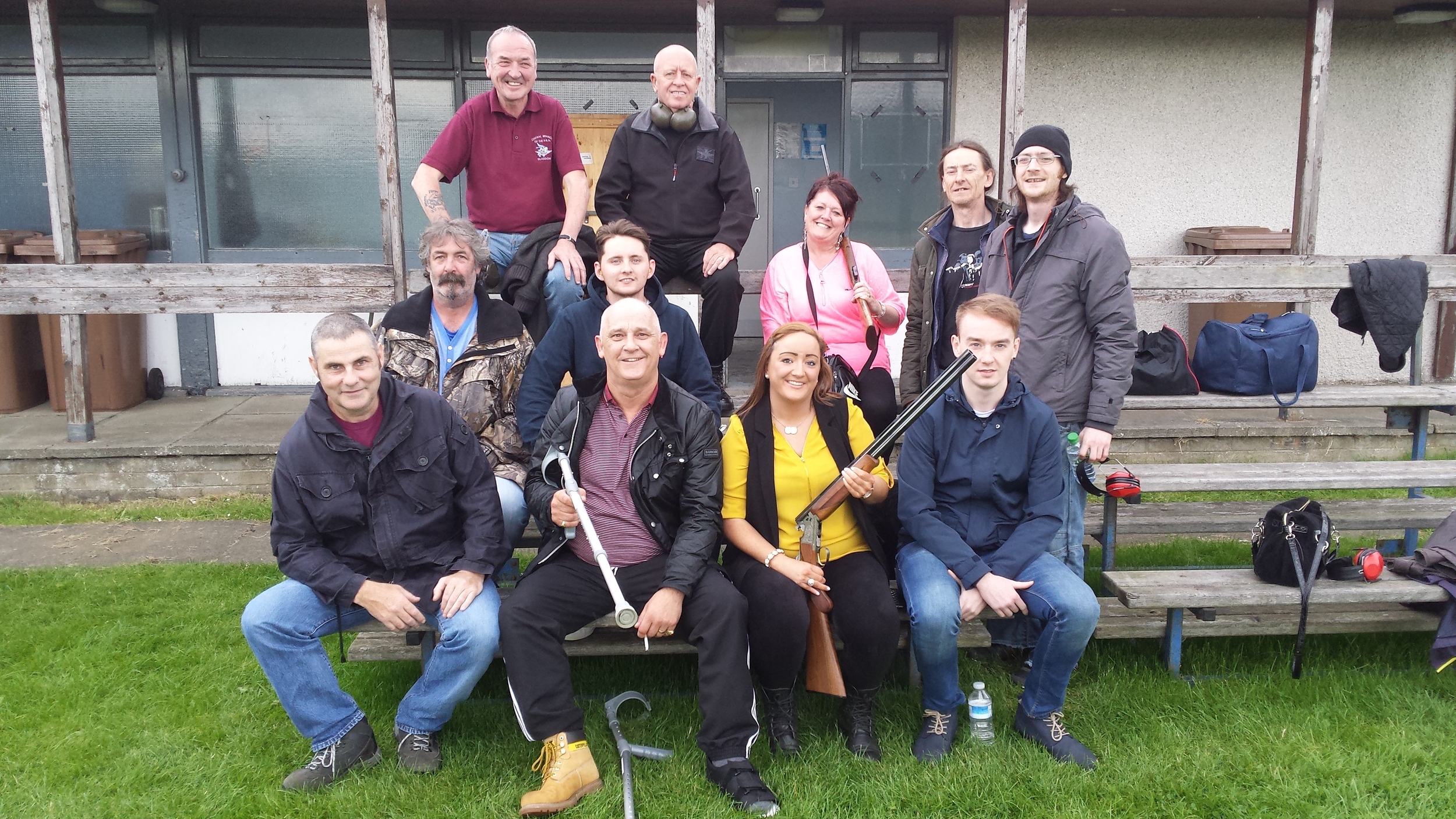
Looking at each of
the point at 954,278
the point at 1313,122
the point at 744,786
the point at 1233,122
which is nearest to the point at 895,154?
the point at 1233,122

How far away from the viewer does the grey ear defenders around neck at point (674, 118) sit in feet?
14.9

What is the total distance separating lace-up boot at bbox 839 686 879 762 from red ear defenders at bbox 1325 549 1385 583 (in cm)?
175

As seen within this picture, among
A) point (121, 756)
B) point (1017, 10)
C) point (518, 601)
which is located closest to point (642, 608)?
point (518, 601)

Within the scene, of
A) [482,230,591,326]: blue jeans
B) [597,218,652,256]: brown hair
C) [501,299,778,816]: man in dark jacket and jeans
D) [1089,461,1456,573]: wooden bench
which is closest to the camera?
[501,299,778,816]: man in dark jacket and jeans

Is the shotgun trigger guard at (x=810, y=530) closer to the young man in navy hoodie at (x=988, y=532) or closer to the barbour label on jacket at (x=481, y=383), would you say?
the young man in navy hoodie at (x=988, y=532)

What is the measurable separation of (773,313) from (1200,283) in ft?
8.20

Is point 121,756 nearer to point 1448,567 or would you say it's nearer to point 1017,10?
point 1448,567

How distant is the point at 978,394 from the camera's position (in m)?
3.42

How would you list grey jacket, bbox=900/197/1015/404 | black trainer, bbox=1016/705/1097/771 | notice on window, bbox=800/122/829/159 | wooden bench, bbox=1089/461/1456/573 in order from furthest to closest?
notice on window, bbox=800/122/829/159 < grey jacket, bbox=900/197/1015/404 < wooden bench, bbox=1089/461/1456/573 < black trainer, bbox=1016/705/1097/771

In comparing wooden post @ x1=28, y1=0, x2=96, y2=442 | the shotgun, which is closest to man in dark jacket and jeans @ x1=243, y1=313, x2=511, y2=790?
the shotgun

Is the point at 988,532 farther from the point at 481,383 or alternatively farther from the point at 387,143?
the point at 387,143

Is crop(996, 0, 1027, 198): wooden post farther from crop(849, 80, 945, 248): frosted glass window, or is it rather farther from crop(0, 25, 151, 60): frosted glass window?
crop(0, 25, 151, 60): frosted glass window

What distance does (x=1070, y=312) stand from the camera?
3.66m

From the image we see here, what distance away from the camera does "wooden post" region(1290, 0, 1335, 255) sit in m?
6.62
